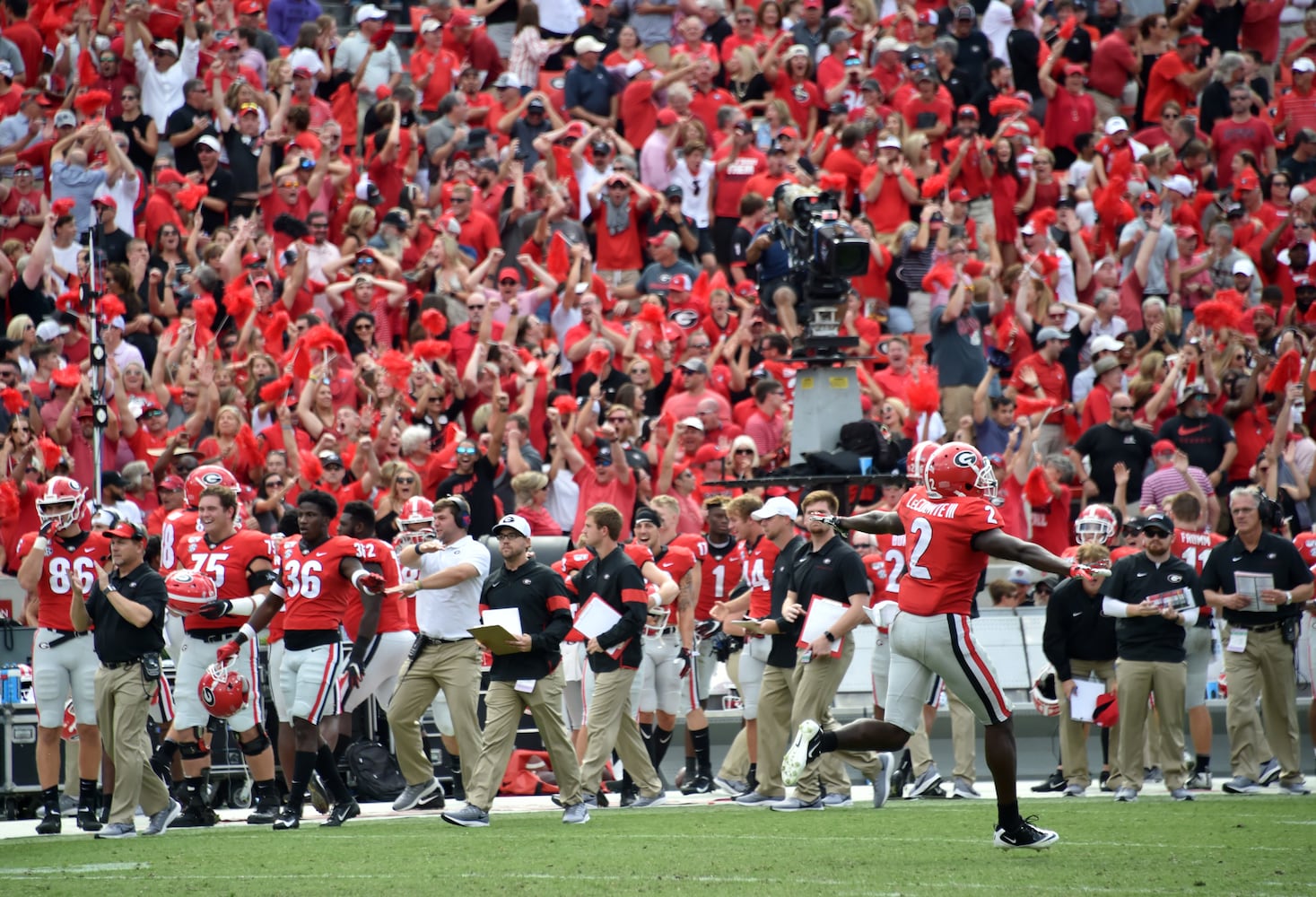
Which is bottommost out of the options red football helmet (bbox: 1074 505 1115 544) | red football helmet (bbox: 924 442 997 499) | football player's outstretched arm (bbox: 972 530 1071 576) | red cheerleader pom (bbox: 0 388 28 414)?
red football helmet (bbox: 1074 505 1115 544)

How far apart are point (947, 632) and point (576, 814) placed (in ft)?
10.7

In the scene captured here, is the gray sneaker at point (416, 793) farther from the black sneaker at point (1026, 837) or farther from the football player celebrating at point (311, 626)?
the black sneaker at point (1026, 837)

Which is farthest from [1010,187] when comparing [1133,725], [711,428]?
[1133,725]

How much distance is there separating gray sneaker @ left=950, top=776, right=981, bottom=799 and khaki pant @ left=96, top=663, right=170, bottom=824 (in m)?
5.49

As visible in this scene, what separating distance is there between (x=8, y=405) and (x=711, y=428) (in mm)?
6036

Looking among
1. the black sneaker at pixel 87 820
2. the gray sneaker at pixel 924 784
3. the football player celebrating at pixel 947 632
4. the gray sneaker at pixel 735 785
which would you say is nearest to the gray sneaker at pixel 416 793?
the black sneaker at pixel 87 820

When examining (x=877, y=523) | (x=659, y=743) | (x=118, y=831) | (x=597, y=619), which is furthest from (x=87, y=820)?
(x=877, y=523)

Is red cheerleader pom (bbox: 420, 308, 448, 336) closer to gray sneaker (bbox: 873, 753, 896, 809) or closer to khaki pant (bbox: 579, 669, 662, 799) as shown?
khaki pant (bbox: 579, 669, 662, 799)

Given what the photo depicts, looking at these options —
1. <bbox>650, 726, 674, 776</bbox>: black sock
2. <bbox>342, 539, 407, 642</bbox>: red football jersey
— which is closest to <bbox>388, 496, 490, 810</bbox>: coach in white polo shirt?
<bbox>342, 539, 407, 642</bbox>: red football jersey

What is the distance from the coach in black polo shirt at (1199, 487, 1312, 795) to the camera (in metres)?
13.3

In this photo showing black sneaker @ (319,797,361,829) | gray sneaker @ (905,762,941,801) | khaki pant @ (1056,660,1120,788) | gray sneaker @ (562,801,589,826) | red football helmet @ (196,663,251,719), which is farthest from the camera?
khaki pant @ (1056,660,1120,788)

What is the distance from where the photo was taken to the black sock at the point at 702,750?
Result: 1428 cm

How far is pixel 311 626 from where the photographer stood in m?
11.9

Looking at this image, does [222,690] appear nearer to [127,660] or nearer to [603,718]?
[127,660]
